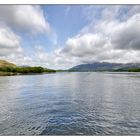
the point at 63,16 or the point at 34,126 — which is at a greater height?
the point at 63,16

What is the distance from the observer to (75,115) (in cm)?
528
